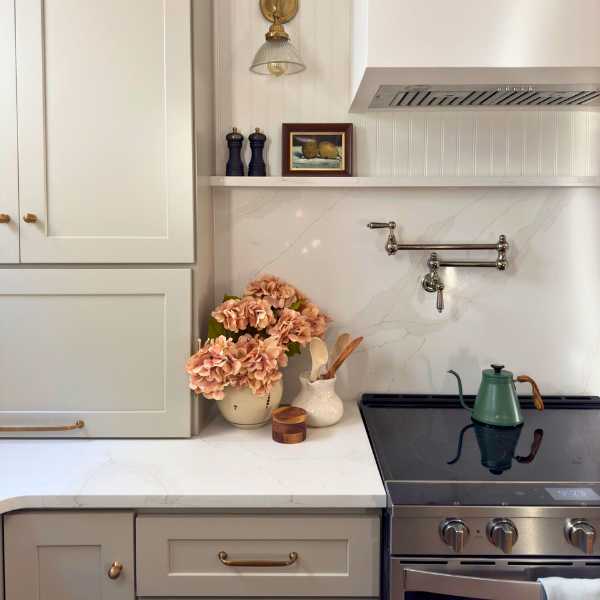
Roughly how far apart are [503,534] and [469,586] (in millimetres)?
123

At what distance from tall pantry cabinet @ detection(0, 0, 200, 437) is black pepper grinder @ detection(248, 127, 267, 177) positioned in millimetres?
326

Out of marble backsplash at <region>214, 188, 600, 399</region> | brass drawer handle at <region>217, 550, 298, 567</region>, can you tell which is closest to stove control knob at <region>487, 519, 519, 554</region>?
brass drawer handle at <region>217, 550, 298, 567</region>

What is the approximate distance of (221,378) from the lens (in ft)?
4.91

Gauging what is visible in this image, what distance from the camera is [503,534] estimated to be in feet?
3.84

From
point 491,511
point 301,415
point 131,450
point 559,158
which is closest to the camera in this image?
point 491,511

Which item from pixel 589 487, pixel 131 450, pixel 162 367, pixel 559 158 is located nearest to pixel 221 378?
pixel 162 367

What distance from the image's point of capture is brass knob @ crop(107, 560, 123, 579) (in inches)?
49.1

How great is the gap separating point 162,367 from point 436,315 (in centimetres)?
89

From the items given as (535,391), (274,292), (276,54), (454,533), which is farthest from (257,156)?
(454,533)

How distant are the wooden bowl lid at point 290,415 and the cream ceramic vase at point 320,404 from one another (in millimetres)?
27

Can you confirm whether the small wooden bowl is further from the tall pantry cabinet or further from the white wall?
the white wall

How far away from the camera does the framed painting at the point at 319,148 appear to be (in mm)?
1790

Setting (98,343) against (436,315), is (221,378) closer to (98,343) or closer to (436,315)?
(98,343)

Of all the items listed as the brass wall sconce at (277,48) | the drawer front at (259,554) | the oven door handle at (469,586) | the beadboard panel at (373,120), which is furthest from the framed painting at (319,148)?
the oven door handle at (469,586)
